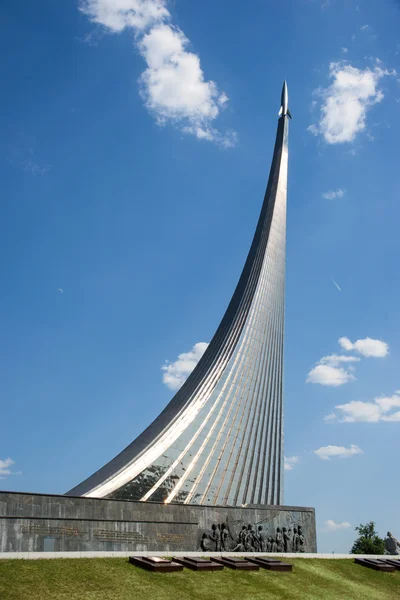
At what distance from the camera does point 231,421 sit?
15.4 meters

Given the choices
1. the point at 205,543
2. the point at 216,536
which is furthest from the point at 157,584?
the point at 216,536

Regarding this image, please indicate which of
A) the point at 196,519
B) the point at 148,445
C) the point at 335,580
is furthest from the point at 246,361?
the point at 335,580

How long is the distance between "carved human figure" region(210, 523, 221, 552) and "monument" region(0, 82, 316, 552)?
2 cm

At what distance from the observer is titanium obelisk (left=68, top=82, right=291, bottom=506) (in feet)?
40.2

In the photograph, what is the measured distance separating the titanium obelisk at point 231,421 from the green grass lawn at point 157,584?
2.97 metres

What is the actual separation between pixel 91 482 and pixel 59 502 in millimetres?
2357

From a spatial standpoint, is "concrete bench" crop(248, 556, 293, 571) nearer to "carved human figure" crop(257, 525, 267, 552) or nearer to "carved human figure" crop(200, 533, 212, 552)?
"carved human figure" crop(200, 533, 212, 552)

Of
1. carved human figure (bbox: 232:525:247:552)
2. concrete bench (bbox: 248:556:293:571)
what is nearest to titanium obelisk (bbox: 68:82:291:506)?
carved human figure (bbox: 232:525:247:552)

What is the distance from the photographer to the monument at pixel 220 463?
33.2 ft

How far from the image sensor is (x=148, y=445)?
42.0 ft

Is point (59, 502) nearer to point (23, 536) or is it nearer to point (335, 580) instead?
point (23, 536)

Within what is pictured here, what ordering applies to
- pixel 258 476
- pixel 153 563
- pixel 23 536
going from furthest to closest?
pixel 258 476
pixel 23 536
pixel 153 563

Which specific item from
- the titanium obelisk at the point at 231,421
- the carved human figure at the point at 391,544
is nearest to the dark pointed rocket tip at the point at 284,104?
the titanium obelisk at the point at 231,421

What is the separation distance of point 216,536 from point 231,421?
4406mm
